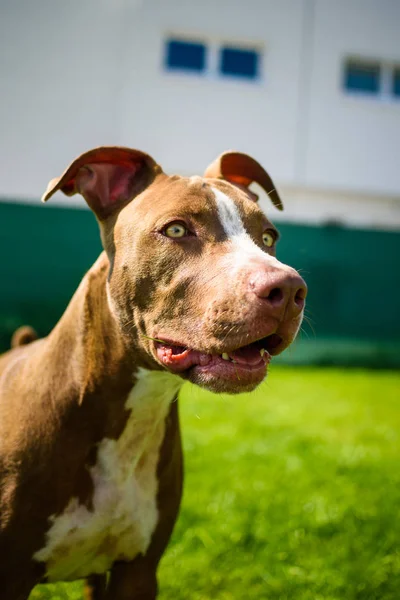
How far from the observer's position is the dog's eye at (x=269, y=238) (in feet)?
8.23

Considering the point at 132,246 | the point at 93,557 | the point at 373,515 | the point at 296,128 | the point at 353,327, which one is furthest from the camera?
the point at 296,128

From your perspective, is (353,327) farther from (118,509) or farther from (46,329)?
(118,509)

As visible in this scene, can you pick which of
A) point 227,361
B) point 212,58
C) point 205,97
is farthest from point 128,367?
point 212,58

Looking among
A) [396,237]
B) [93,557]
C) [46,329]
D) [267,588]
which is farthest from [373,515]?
[396,237]

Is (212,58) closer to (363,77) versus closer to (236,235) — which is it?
(363,77)

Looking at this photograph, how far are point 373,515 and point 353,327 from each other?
7.03 metres

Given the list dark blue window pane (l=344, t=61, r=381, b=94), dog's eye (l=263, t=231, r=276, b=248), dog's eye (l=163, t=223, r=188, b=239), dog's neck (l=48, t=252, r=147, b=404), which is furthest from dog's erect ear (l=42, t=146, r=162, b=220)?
dark blue window pane (l=344, t=61, r=381, b=94)

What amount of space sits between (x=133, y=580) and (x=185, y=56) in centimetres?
1111

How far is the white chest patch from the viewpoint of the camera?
7.89ft

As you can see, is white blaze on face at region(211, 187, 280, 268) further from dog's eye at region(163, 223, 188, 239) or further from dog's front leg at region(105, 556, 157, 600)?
dog's front leg at region(105, 556, 157, 600)

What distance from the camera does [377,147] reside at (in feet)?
Answer: 42.5

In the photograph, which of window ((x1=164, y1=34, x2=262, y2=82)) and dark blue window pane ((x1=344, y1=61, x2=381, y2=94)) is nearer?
window ((x1=164, y1=34, x2=262, y2=82))

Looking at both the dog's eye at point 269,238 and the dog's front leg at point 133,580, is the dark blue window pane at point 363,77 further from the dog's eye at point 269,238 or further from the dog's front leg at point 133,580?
the dog's front leg at point 133,580

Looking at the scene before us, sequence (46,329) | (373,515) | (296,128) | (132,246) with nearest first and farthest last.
→ (132,246) < (373,515) < (46,329) < (296,128)
